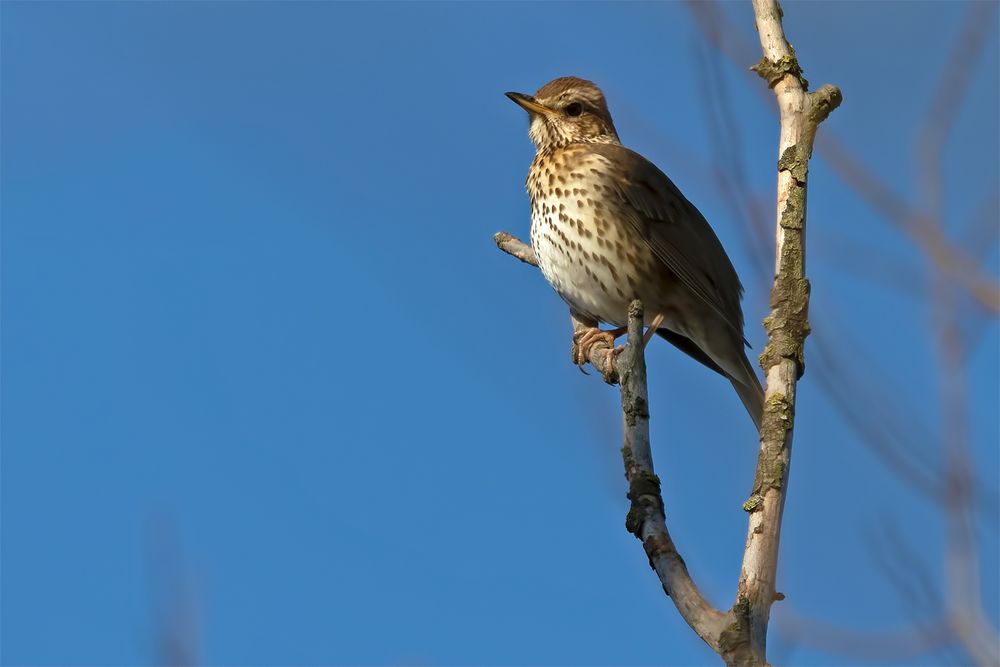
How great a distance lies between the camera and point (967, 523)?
3.38 meters

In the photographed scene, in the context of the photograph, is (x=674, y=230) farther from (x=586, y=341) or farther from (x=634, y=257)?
(x=586, y=341)

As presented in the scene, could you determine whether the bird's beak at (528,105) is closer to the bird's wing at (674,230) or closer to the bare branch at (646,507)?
the bird's wing at (674,230)

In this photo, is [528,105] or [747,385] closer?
[747,385]

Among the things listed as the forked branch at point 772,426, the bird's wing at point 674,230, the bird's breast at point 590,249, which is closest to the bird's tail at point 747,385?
the bird's wing at point 674,230

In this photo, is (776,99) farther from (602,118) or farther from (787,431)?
(602,118)

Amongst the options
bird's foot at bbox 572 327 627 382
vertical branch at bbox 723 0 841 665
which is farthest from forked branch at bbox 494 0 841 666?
bird's foot at bbox 572 327 627 382

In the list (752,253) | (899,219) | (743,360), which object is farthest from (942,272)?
(743,360)

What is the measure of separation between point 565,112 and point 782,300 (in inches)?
153

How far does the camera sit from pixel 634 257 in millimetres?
6211

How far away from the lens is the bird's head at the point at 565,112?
6.95 metres

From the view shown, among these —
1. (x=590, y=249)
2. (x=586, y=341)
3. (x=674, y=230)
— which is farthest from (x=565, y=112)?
(x=586, y=341)

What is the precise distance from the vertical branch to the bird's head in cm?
→ 346

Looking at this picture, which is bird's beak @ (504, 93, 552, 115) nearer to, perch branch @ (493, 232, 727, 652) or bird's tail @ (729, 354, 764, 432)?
bird's tail @ (729, 354, 764, 432)

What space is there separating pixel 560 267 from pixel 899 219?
271 centimetres
